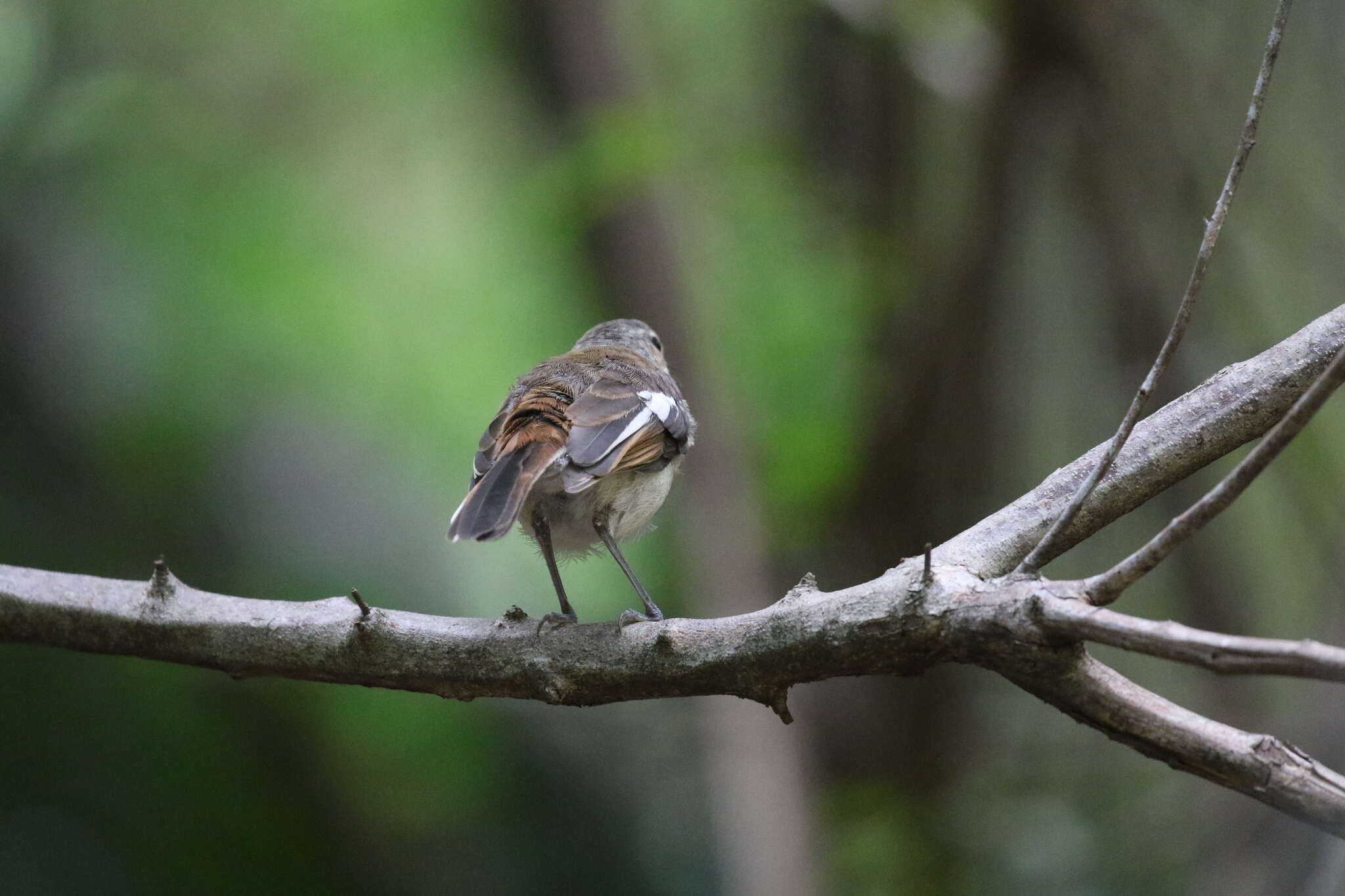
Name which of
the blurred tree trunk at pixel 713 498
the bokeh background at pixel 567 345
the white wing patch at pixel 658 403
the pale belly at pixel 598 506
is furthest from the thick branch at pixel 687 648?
the blurred tree trunk at pixel 713 498

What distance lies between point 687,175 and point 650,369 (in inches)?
82.2

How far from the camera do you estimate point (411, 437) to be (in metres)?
5.46

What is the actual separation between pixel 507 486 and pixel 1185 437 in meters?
1.58

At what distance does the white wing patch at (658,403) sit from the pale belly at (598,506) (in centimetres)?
18

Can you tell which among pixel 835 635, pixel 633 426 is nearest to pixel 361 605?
pixel 835 635

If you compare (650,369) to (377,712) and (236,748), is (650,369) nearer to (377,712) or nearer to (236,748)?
(377,712)

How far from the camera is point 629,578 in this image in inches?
132

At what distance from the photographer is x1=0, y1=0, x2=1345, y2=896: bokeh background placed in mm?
5238

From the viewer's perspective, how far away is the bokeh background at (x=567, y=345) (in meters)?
5.24

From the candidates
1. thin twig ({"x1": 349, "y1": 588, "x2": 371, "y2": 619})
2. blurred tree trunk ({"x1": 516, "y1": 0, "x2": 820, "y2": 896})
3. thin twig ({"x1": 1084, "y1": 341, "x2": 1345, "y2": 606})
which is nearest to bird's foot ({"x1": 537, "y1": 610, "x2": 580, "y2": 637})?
thin twig ({"x1": 349, "y1": 588, "x2": 371, "y2": 619})

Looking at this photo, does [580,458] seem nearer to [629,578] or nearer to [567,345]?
[629,578]

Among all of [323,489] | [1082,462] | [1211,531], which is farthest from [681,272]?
[1082,462]

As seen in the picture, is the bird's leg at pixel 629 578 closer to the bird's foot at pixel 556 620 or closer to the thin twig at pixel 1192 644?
the bird's foot at pixel 556 620

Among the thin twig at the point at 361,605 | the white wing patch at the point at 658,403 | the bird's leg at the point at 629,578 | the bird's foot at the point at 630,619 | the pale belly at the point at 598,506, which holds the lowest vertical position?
the bird's foot at the point at 630,619
